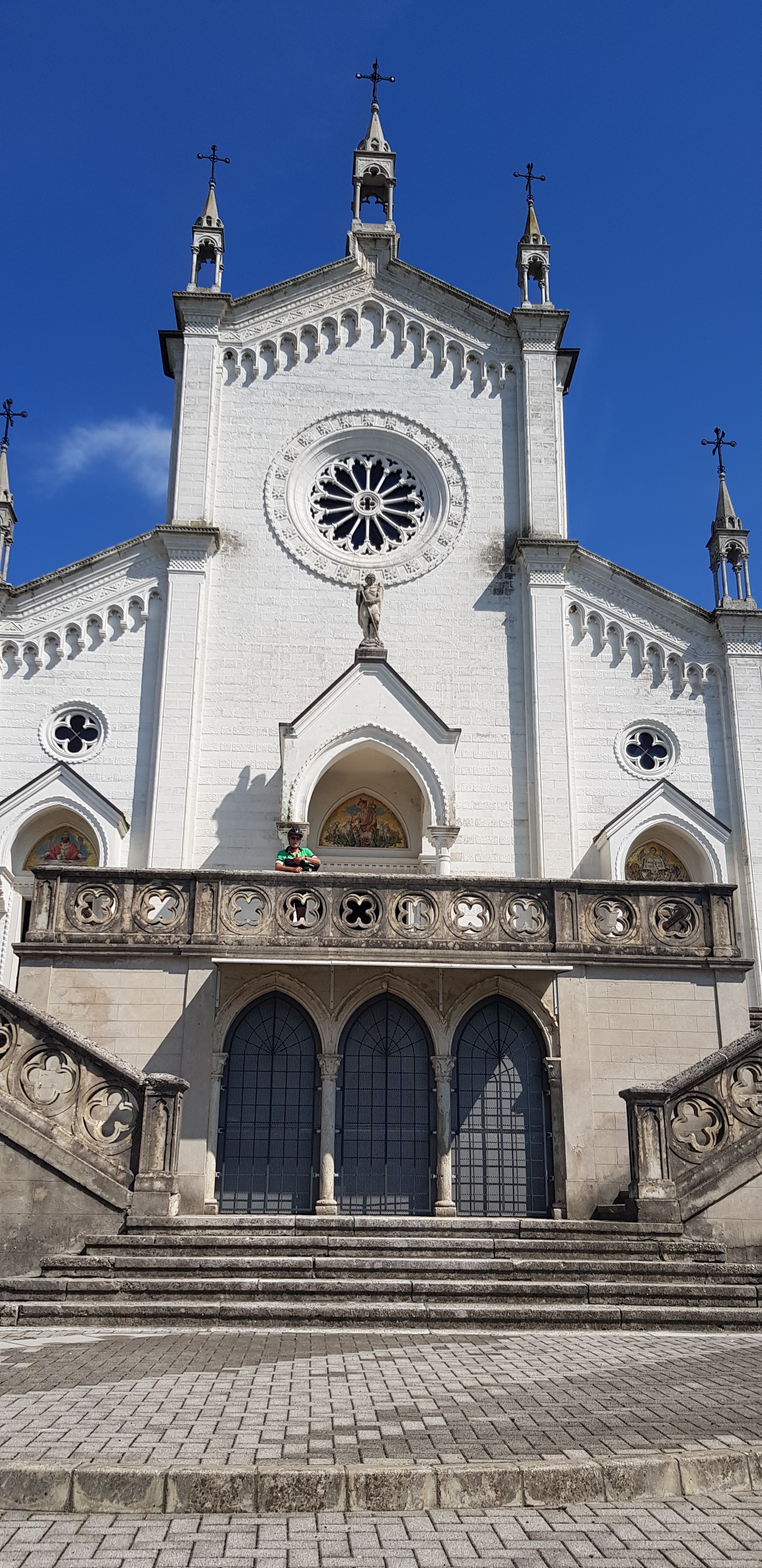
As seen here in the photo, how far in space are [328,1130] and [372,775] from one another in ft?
30.9

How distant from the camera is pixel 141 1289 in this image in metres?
10.4

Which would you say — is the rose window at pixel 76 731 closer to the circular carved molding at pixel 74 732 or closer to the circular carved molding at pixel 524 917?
the circular carved molding at pixel 74 732

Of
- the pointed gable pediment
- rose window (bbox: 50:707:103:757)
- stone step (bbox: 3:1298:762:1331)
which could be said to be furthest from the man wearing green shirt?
stone step (bbox: 3:1298:762:1331)

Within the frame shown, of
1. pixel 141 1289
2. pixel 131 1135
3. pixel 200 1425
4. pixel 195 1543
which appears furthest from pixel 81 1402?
pixel 131 1135

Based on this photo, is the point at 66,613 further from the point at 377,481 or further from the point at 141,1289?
the point at 141,1289

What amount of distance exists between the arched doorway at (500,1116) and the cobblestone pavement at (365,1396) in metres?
5.09

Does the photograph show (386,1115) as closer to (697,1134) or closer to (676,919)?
(697,1134)

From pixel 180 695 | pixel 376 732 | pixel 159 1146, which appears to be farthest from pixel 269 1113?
pixel 180 695

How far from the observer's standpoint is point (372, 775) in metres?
23.4

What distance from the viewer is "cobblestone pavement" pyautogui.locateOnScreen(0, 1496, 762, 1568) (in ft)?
16.3

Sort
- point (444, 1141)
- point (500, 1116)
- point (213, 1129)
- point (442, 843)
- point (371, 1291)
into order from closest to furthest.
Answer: point (371, 1291) → point (213, 1129) → point (444, 1141) → point (500, 1116) → point (442, 843)

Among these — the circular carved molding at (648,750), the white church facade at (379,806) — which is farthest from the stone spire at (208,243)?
the circular carved molding at (648,750)

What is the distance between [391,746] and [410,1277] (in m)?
12.2

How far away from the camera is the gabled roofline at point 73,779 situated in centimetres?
2194
